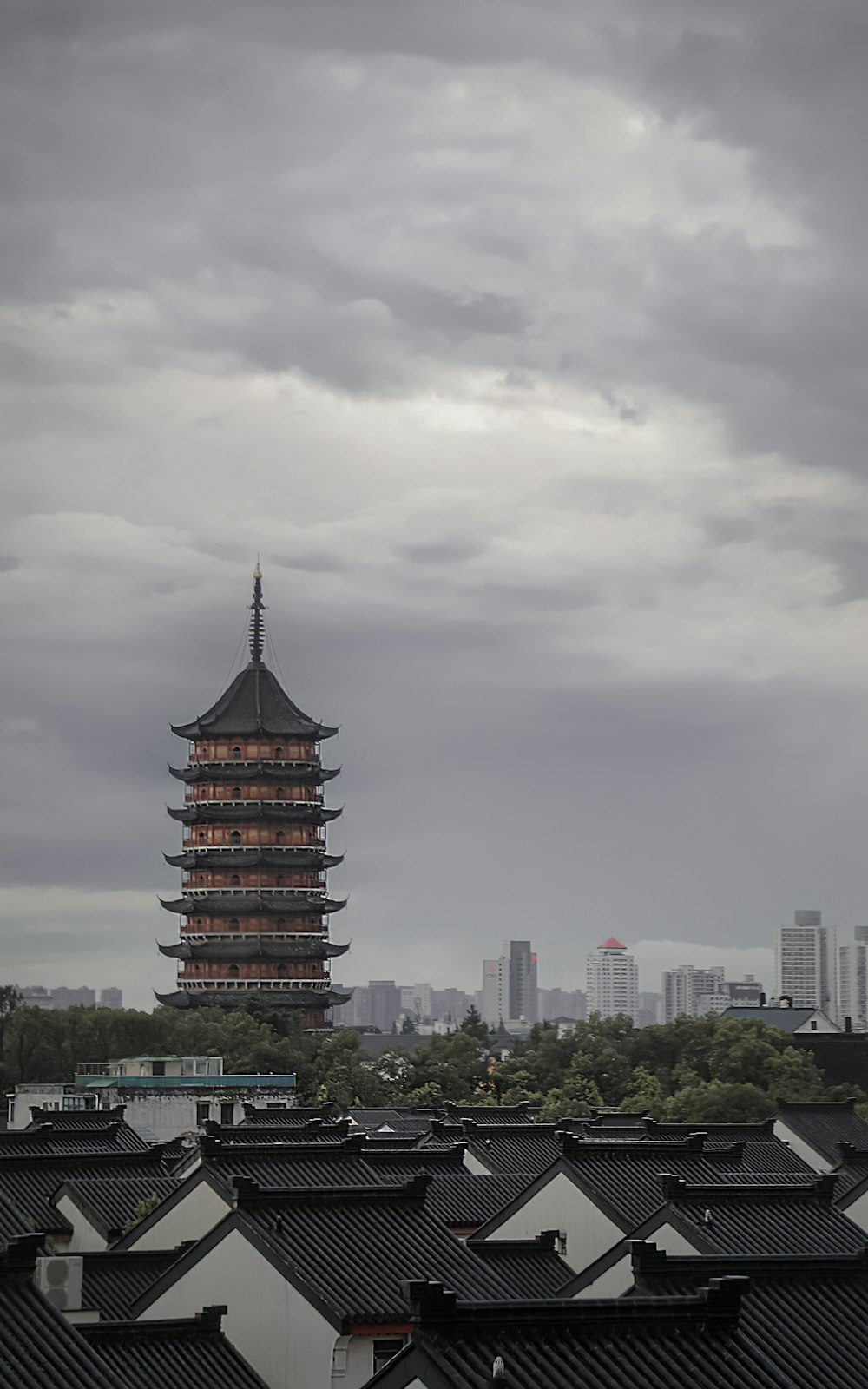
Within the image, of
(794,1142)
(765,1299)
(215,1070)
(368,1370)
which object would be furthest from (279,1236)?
(215,1070)

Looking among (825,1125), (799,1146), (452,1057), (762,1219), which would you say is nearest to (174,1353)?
(762,1219)

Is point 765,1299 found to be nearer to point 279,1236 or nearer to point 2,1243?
point 279,1236

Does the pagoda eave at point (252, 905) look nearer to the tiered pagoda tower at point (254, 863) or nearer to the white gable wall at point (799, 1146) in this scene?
the tiered pagoda tower at point (254, 863)

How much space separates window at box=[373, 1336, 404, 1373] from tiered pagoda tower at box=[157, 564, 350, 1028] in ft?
428

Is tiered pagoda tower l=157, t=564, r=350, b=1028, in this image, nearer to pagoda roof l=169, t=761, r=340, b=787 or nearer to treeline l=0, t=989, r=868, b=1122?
pagoda roof l=169, t=761, r=340, b=787

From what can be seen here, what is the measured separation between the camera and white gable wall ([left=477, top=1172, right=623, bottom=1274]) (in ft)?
105

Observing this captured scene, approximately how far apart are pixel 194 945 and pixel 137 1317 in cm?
13182

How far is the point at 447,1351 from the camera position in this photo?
17266mm

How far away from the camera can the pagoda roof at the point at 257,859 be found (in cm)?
15662

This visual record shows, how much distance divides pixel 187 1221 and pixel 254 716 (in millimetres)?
130859

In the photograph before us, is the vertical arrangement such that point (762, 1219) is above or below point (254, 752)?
below

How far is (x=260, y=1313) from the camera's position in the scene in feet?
80.0

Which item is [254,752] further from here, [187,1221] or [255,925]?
[187,1221]

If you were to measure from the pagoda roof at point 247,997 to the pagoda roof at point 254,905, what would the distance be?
235 inches
